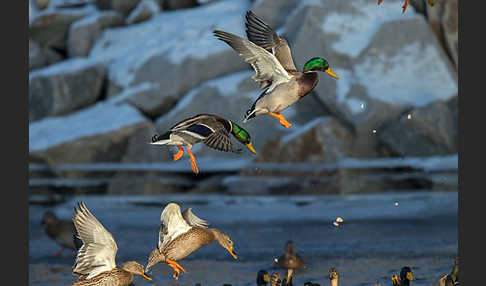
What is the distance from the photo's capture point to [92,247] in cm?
485

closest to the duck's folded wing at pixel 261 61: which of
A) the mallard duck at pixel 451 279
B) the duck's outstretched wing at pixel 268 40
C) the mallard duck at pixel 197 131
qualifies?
the duck's outstretched wing at pixel 268 40

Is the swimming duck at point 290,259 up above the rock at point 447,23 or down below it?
below

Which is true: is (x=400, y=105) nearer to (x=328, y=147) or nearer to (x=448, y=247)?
(x=328, y=147)

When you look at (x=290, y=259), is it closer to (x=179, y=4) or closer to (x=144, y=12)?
(x=144, y=12)

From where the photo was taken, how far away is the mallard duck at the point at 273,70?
4.90 m

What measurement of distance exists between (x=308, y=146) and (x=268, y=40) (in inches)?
286

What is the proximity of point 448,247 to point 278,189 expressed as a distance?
371 cm

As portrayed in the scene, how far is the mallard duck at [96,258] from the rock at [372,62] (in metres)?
8.16

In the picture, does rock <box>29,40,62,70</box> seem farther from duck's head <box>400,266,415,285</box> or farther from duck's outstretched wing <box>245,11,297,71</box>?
duck's outstretched wing <box>245,11,297,71</box>

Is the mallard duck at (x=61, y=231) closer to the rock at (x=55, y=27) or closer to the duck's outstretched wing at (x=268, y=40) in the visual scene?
the duck's outstretched wing at (x=268, y=40)

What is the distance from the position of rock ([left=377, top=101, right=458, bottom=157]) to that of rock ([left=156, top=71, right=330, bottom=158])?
1.41 metres

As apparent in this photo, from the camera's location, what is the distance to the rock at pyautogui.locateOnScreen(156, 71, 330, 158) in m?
12.8

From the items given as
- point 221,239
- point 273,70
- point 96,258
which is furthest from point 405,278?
point 96,258

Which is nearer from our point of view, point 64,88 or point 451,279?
point 451,279
